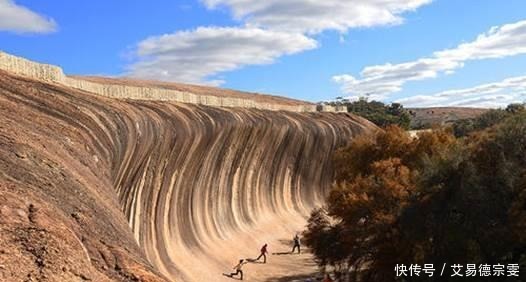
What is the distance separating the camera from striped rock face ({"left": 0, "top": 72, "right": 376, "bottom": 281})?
6209 millimetres

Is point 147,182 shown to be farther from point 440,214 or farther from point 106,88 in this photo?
point 440,214

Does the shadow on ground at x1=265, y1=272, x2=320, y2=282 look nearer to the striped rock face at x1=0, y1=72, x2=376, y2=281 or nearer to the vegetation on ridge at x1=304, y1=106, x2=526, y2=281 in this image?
the striped rock face at x1=0, y1=72, x2=376, y2=281

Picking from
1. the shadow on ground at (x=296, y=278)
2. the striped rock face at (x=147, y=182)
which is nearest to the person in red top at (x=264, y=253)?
the striped rock face at (x=147, y=182)

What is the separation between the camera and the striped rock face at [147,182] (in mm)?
6209

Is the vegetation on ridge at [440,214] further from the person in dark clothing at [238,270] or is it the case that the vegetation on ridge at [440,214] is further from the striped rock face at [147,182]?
the striped rock face at [147,182]

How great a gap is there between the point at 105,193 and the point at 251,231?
22.6 meters

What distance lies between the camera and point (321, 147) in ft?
144

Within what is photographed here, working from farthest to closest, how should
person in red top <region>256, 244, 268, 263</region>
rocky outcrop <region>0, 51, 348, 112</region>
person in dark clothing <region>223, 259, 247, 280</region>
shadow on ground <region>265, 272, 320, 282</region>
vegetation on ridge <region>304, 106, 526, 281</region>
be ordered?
1. person in red top <region>256, 244, 268, 263</region>
2. shadow on ground <region>265, 272, 320, 282</region>
3. person in dark clothing <region>223, 259, 247, 280</region>
4. rocky outcrop <region>0, 51, 348, 112</region>
5. vegetation on ridge <region>304, 106, 526, 281</region>

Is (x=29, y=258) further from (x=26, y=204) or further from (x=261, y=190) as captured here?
(x=261, y=190)

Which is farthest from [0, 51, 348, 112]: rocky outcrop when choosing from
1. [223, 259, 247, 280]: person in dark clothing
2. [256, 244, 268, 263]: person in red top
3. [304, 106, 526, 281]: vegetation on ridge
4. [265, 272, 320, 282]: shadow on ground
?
[265, 272, 320, 282]: shadow on ground

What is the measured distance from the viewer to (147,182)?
22.0m

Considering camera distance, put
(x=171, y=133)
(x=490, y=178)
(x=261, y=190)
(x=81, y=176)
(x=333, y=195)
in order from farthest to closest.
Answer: (x=261, y=190) < (x=171, y=133) < (x=333, y=195) < (x=490, y=178) < (x=81, y=176)

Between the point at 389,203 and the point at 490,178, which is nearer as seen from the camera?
the point at 490,178

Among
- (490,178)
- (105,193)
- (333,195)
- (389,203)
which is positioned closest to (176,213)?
(333,195)
